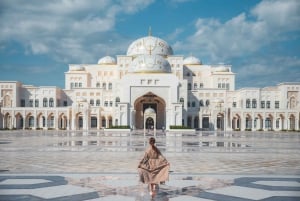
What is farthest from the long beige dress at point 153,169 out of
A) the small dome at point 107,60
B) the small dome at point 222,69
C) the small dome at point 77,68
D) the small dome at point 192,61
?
the small dome at point 192,61

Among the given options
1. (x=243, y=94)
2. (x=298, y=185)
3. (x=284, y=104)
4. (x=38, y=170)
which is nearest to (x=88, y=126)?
(x=243, y=94)

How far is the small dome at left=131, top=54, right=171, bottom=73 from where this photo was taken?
57.1 m

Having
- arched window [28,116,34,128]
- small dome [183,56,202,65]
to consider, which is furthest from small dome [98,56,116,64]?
arched window [28,116,34,128]

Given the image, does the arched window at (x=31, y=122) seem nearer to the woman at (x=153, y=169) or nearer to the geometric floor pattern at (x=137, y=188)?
the geometric floor pattern at (x=137, y=188)

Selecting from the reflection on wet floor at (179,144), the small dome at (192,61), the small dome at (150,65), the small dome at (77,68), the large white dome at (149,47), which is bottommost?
the reflection on wet floor at (179,144)

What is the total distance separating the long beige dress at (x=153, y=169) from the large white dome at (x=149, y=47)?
5943 cm

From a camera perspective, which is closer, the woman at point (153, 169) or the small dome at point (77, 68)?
the woman at point (153, 169)

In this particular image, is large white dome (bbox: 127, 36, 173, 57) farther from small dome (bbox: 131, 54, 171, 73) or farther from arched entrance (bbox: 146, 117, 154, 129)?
arched entrance (bbox: 146, 117, 154, 129)

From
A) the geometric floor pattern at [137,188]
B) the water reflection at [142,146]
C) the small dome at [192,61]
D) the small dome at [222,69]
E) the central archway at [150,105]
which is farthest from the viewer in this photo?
the small dome at [192,61]

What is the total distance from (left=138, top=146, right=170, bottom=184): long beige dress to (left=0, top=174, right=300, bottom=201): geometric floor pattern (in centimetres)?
34

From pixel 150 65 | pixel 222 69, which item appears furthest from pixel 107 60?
pixel 222 69

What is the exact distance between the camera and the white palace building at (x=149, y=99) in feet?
182

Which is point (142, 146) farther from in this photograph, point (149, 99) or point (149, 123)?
point (149, 99)

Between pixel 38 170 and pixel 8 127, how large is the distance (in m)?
53.7
